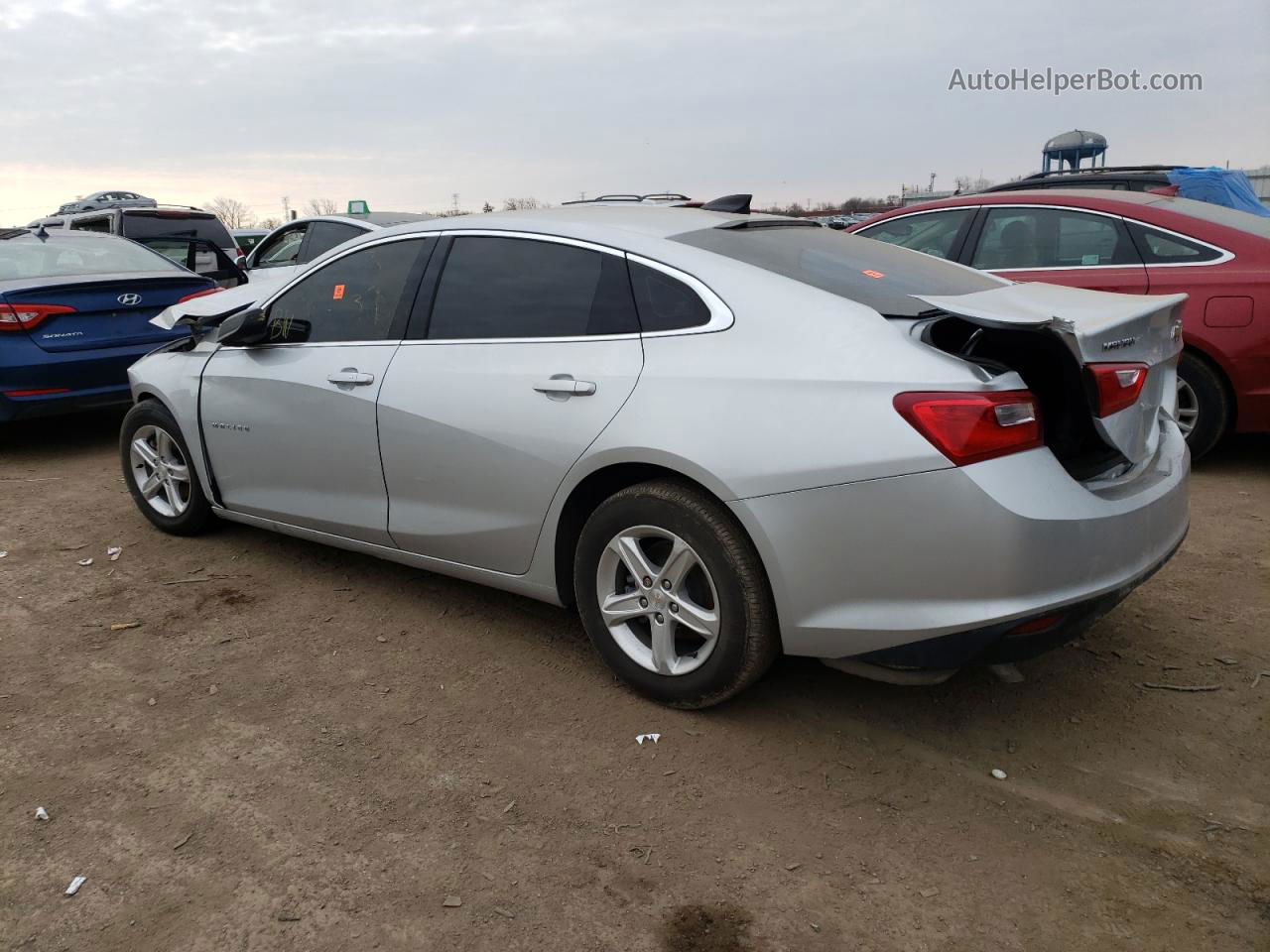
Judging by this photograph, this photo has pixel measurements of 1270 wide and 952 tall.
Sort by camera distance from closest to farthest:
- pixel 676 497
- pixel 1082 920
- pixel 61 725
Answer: pixel 1082 920 → pixel 676 497 → pixel 61 725

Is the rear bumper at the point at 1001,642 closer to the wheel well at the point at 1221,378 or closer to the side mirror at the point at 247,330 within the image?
the side mirror at the point at 247,330

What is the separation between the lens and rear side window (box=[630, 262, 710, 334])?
2929 millimetres

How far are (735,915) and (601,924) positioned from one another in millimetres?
309

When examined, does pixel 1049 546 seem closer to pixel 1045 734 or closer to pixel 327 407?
pixel 1045 734

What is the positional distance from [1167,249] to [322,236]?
6.96 m

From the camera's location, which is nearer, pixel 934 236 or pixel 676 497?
pixel 676 497

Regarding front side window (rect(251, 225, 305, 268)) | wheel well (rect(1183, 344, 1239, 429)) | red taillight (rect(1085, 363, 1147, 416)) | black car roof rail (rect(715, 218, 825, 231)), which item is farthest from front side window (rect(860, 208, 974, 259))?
front side window (rect(251, 225, 305, 268))

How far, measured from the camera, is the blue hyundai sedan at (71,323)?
20.2ft

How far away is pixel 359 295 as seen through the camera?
3887 millimetres

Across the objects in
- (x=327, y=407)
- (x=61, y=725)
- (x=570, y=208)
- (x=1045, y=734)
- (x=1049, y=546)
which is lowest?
(x=1045, y=734)

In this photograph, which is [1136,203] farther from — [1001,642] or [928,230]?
[1001,642]

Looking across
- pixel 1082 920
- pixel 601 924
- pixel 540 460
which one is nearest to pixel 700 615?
pixel 540 460

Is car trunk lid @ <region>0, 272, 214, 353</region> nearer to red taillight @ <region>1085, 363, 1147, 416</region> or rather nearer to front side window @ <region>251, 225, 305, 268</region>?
front side window @ <region>251, 225, 305, 268</region>

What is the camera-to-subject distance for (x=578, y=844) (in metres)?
2.48
